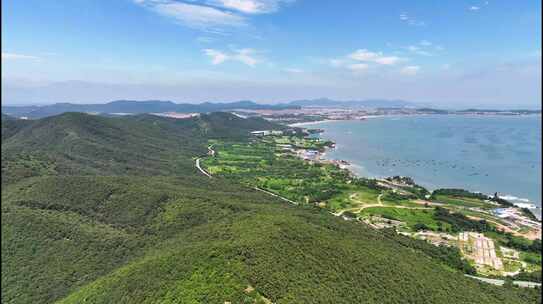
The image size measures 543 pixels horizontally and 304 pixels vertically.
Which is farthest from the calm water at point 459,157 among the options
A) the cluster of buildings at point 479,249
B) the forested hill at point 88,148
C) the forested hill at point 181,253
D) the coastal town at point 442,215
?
the forested hill at point 88,148

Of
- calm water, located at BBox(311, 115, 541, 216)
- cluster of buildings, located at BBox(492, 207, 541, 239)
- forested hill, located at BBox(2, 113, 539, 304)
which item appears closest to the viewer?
forested hill, located at BBox(2, 113, 539, 304)

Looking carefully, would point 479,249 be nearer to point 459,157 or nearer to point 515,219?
point 515,219

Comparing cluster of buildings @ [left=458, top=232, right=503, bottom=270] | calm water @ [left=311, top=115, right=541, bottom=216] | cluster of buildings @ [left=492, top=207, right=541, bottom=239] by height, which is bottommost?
cluster of buildings @ [left=458, top=232, right=503, bottom=270]

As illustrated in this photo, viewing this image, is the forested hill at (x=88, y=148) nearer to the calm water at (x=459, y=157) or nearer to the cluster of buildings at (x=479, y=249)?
the calm water at (x=459, y=157)

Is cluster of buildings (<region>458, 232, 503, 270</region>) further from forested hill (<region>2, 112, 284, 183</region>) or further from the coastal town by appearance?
forested hill (<region>2, 112, 284, 183</region>)

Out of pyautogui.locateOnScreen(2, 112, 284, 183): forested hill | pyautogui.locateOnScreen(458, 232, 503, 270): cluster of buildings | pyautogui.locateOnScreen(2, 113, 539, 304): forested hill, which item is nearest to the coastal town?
pyautogui.locateOnScreen(458, 232, 503, 270): cluster of buildings

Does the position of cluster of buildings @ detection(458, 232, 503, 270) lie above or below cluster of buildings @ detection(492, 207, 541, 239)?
below
